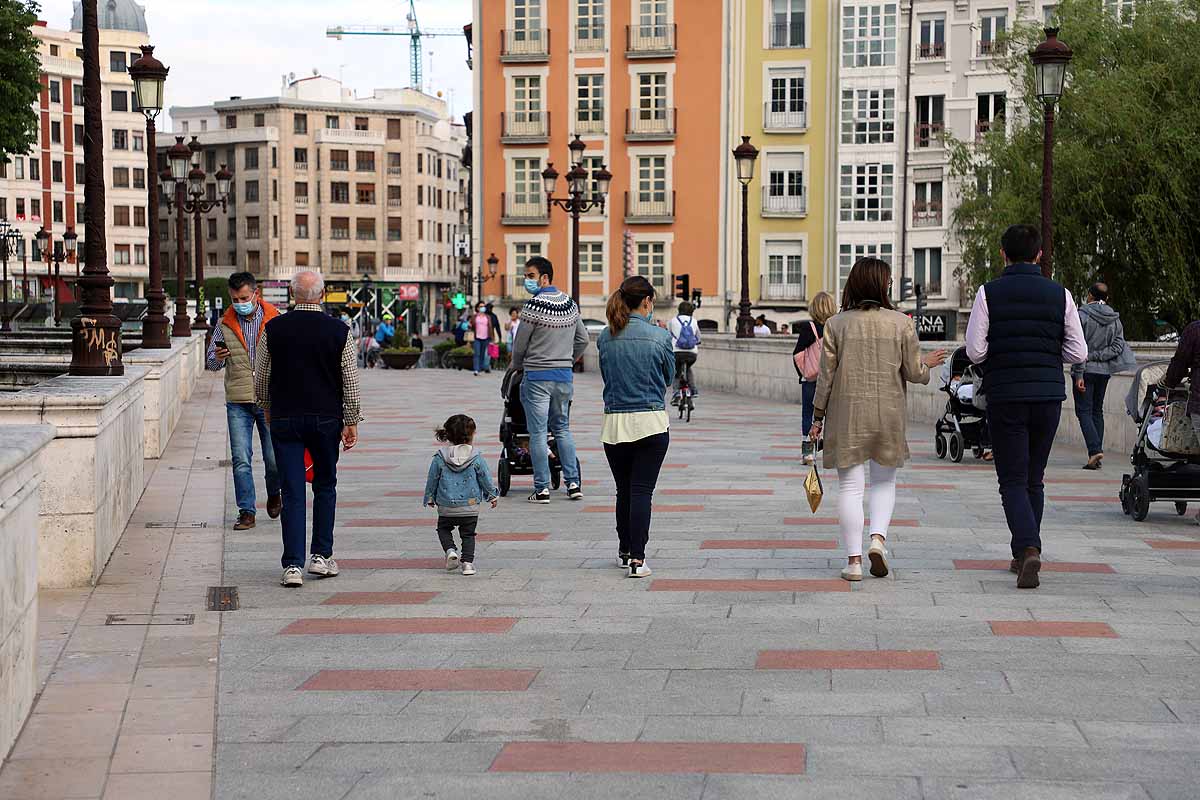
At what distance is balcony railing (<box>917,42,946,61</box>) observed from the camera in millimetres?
62156

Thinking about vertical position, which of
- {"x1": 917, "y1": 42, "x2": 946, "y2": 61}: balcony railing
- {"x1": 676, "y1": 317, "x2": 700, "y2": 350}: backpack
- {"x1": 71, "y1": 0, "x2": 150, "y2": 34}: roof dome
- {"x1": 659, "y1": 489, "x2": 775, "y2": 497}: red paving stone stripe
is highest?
{"x1": 71, "y1": 0, "x2": 150, "y2": 34}: roof dome

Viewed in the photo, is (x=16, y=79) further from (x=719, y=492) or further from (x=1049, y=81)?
(x=719, y=492)

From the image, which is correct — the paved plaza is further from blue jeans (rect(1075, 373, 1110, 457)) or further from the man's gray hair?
blue jeans (rect(1075, 373, 1110, 457))

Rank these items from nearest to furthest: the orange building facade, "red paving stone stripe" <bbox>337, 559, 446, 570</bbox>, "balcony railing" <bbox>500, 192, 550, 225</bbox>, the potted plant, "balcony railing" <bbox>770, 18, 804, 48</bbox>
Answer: "red paving stone stripe" <bbox>337, 559, 446, 570</bbox> < the potted plant < "balcony railing" <bbox>770, 18, 804, 48</bbox> < the orange building facade < "balcony railing" <bbox>500, 192, 550, 225</bbox>

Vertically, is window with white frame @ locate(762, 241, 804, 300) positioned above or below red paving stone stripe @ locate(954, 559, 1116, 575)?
above

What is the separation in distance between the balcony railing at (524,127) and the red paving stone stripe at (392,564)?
57.0 metres

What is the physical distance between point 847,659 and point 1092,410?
9738mm

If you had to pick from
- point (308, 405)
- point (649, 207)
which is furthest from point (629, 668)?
point (649, 207)

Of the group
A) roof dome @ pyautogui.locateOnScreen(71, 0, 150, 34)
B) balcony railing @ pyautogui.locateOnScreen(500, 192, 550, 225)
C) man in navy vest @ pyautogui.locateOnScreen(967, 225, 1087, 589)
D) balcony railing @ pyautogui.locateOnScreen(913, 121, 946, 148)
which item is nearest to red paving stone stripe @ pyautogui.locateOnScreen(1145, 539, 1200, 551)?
man in navy vest @ pyautogui.locateOnScreen(967, 225, 1087, 589)

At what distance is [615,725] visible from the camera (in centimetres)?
596

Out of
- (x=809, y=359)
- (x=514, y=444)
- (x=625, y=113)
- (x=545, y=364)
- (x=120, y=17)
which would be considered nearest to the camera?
(x=545, y=364)

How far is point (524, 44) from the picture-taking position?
66.1m

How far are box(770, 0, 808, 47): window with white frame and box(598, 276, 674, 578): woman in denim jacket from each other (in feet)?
186

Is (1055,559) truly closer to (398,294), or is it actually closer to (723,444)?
(723,444)
